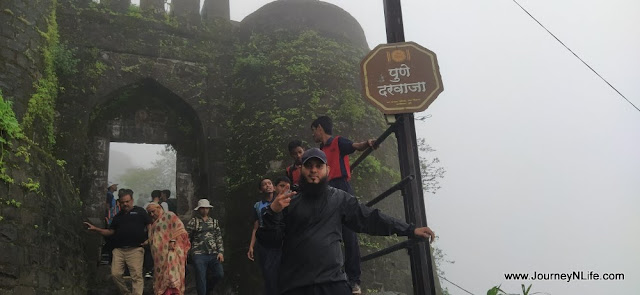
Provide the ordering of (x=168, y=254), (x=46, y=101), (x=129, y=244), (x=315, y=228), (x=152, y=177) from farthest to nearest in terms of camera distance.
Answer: (x=152, y=177) → (x=46, y=101) → (x=129, y=244) → (x=168, y=254) → (x=315, y=228)

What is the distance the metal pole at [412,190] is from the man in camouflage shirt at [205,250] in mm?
3317

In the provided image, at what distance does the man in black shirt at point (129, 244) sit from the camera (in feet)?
19.2

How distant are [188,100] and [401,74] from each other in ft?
20.5

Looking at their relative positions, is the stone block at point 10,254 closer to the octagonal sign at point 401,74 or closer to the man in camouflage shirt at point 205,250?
the man in camouflage shirt at point 205,250

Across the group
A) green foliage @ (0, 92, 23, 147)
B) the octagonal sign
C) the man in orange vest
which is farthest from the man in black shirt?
the octagonal sign

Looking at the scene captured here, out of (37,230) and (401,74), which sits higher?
(401,74)

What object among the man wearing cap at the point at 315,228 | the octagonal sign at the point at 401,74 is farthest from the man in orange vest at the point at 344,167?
the man wearing cap at the point at 315,228

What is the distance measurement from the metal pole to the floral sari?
3.06 meters

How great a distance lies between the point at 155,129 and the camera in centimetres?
921

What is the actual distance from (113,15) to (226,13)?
227cm

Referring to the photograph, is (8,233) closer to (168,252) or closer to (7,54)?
(168,252)

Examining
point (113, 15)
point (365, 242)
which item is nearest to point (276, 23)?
point (113, 15)

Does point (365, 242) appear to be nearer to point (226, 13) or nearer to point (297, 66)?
point (297, 66)

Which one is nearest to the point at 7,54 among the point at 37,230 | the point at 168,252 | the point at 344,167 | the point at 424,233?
the point at 37,230
